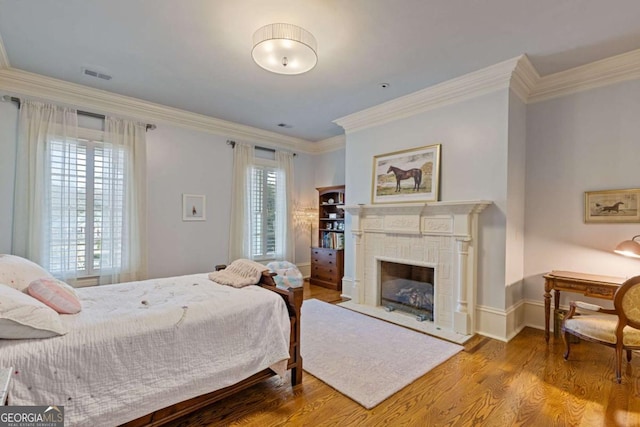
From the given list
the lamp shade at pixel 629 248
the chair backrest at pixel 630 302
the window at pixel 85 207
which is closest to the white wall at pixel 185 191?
the window at pixel 85 207

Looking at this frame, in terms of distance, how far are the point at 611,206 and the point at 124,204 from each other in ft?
19.2

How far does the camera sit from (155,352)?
1812 mm

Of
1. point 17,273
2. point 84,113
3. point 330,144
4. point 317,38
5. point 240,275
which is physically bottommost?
point 240,275

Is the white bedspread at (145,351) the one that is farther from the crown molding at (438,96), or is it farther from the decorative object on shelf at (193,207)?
the crown molding at (438,96)

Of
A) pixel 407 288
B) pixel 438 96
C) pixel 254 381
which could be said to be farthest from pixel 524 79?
pixel 254 381

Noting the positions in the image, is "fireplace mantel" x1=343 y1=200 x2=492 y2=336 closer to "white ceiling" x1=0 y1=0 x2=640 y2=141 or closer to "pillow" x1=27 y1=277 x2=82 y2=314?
"white ceiling" x1=0 y1=0 x2=640 y2=141

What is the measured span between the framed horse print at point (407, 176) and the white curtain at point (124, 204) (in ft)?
11.1

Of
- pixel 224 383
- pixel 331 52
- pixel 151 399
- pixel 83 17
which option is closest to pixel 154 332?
pixel 151 399

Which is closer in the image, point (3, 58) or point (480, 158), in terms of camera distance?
point (3, 58)

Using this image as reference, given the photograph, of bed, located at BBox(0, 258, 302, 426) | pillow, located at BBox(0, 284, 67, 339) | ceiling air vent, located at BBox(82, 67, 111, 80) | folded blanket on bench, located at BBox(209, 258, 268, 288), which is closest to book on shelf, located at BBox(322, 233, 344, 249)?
folded blanket on bench, located at BBox(209, 258, 268, 288)

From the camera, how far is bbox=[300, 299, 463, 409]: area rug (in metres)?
2.43

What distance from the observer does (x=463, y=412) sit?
2.11 meters

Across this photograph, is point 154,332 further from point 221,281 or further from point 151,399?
point 221,281

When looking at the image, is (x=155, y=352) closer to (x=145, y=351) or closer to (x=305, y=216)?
(x=145, y=351)
